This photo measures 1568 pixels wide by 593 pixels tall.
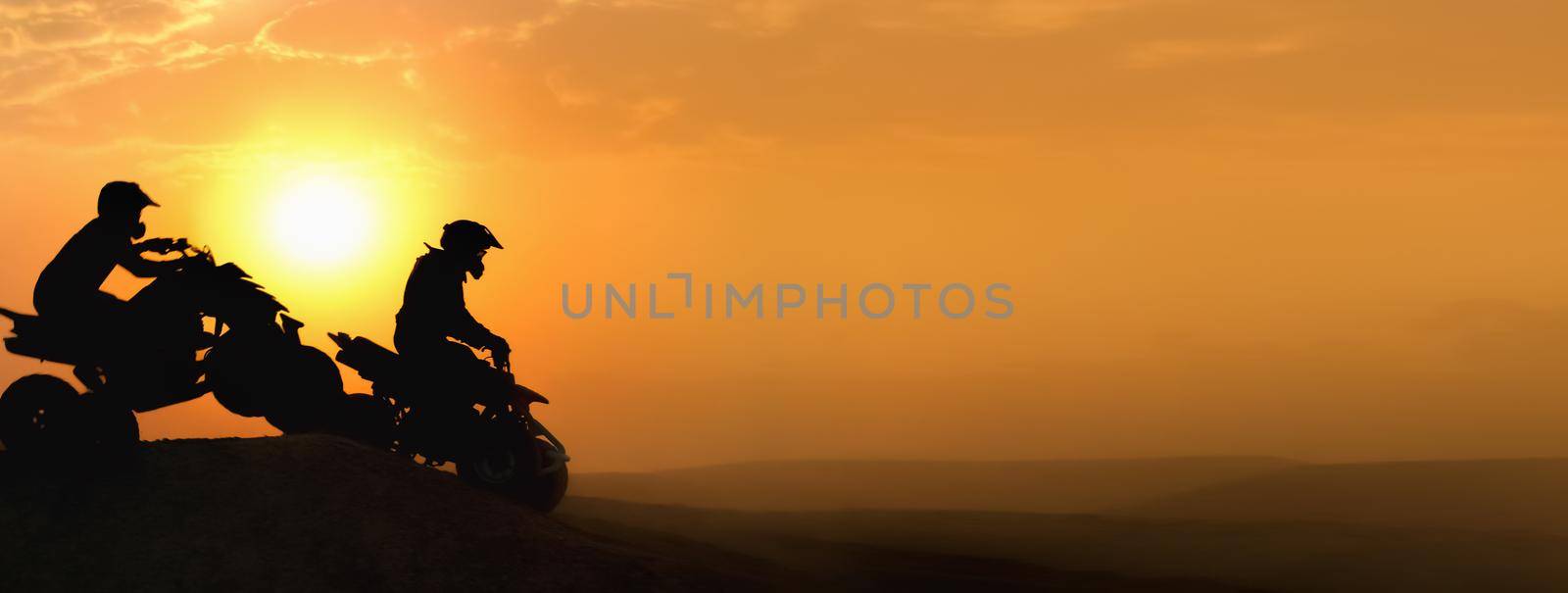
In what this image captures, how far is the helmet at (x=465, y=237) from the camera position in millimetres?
14672

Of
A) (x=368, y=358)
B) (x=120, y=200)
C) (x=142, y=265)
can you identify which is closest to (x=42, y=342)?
(x=142, y=265)

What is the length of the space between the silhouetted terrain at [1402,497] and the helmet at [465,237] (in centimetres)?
1732

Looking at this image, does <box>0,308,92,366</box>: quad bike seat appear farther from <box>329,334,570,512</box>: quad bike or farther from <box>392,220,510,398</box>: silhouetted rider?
<box>392,220,510,398</box>: silhouetted rider

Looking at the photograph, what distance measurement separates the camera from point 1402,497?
31656mm

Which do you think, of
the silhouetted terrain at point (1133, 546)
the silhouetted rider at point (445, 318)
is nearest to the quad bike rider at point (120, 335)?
the silhouetted rider at point (445, 318)

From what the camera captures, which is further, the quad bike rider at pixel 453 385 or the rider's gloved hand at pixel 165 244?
the quad bike rider at pixel 453 385

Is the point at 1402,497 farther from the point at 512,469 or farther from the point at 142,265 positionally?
the point at 142,265

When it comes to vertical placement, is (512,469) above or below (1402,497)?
below

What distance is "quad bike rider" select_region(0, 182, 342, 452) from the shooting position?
13.0m

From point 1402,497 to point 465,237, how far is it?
87.5ft

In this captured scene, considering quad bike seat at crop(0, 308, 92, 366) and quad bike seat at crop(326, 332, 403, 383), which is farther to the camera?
quad bike seat at crop(326, 332, 403, 383)

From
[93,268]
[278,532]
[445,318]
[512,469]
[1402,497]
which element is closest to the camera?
[278,532]

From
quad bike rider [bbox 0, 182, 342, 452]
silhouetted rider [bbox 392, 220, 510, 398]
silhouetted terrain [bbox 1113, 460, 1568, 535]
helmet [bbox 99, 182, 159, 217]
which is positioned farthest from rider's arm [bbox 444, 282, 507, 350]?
silhouetted terrain [bbox 1113, 460, 1568, 535]

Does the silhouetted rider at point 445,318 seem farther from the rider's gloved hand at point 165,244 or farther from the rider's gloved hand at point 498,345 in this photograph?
the rider's gloved hand at point 165,244
